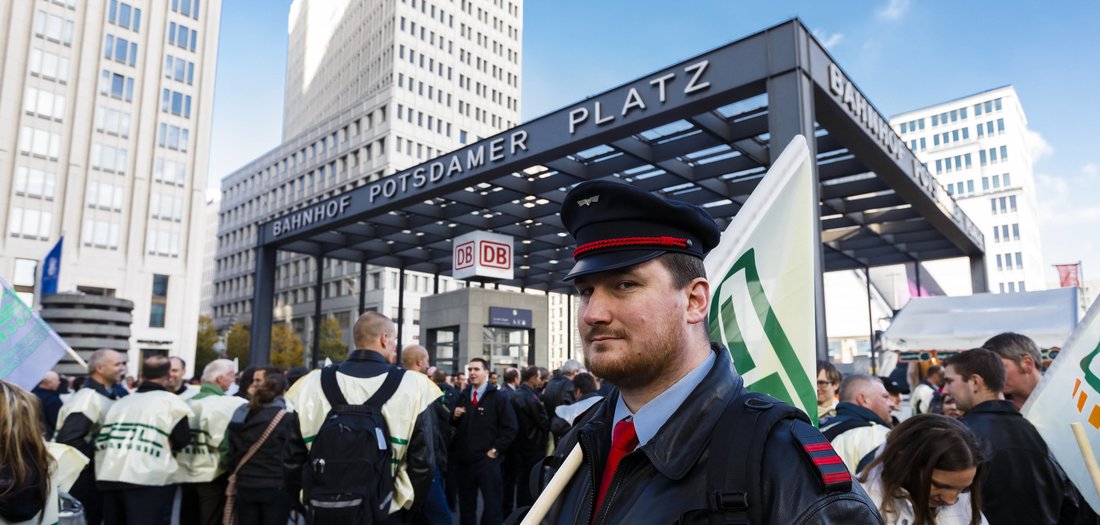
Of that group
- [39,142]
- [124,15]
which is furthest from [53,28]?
[39,142]

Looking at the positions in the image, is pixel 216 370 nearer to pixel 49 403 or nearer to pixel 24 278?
pixel 49 403

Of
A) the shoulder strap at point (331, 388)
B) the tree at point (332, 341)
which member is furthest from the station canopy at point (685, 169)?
the tree at point (332, 341)

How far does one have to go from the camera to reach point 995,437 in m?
3.46

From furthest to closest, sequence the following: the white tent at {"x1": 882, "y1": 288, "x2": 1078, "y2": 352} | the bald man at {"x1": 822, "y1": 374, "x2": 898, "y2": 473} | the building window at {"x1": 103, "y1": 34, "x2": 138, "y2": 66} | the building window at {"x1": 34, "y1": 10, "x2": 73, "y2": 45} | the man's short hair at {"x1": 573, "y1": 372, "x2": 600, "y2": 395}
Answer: the building window at {"x1": 103, "y1": 34, "x2": 138, "y2": 66} < the building window at {"x1": 34, "y1": 10, "x2": 73, "y2": 45} < the white tent at {"x1": 882, "y1": 288, "x2": 1078, "y2": 352} < the man's short hair at {"x1": 573, "y1": 372, "x2": 600, "y2": 395} < the bald man at {"x1": 822, "y1": 374, "x2": 898, "y2": 473}

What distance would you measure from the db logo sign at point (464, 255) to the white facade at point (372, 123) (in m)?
43.8

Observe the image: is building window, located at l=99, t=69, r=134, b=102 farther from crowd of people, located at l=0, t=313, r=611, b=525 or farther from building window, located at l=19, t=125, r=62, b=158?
crowd of people, located at l=0, t=313, r=611, b=525

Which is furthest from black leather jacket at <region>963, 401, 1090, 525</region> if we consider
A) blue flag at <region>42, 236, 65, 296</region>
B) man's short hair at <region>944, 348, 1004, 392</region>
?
blue flag at <region>42, 236, 65, 296</region>

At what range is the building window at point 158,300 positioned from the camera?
5194 centimetres

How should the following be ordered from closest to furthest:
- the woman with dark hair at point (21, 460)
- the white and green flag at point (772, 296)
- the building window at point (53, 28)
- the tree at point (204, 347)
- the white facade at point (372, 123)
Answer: the white and green flag at point (772, 296)
the woman with dark hair at point (21, 460)
the building window at point (53, 28)
the tree at point (204, 347)
the white facade at point (372, 123)

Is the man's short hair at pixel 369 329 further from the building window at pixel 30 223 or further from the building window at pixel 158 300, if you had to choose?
the building window at pixel 158 300

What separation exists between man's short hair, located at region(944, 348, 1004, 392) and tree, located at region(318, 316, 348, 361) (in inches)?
2556

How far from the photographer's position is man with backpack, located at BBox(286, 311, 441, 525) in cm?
415

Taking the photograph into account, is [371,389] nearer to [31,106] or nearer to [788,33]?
[788,33]

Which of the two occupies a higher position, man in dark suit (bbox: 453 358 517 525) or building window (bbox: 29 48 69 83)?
building window (bbox: 29 48 69 83)
